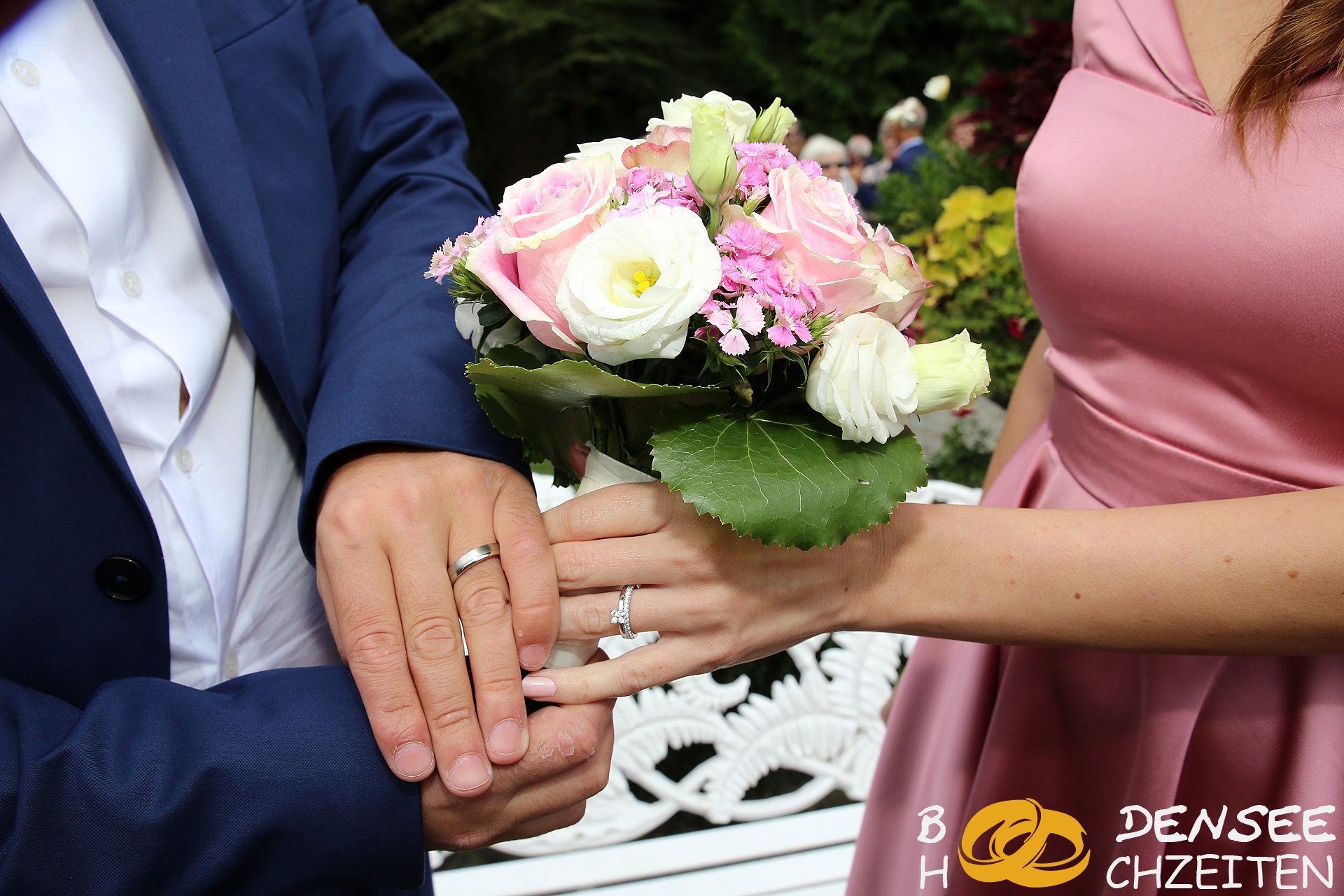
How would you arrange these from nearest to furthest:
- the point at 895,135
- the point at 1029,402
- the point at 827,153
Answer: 1. the point at 1029,402
2. the point at 895,135
3. the point at 827,153

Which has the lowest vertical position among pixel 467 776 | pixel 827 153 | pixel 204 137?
pixel 827 153

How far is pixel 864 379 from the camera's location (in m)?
0.85

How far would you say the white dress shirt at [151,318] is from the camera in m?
1.02

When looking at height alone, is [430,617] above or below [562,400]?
below

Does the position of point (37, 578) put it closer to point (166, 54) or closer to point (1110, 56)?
point (166, 54)

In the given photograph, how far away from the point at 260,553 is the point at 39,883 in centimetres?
46

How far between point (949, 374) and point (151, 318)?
3.19 ft

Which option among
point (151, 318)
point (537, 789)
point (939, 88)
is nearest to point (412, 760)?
point (537, 789)

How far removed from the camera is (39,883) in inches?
34.1

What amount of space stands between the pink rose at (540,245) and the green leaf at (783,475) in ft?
0.55

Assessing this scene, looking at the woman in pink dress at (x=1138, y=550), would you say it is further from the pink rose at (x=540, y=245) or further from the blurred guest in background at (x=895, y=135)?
the blurred guest in background at (x=895, y=135)

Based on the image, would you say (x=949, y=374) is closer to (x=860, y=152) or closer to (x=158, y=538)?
(x=158, y=538)

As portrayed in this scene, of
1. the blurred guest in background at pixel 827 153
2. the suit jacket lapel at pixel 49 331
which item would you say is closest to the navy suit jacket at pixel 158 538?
the suit jacket lapel at pixel 49 331

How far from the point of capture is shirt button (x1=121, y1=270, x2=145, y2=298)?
3.51 feet
